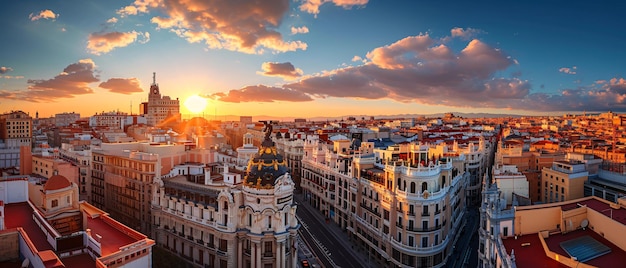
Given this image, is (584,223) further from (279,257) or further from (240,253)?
(240,253)

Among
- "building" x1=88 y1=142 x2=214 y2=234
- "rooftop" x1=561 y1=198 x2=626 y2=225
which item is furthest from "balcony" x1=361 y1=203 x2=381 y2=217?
"building" x1=88 y1=142 x2=214 y2=234

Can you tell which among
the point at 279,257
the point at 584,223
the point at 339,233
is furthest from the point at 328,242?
the point at 584,223

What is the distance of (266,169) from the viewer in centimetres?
5625

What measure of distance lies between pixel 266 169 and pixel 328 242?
25.5 m

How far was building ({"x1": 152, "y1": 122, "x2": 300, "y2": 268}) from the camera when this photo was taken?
54.7 meters

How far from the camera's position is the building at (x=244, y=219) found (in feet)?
179

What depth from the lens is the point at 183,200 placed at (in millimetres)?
61281

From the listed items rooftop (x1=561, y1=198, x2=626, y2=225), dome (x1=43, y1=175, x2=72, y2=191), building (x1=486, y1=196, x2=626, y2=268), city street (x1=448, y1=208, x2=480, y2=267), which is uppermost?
dome (x1=43, y1=175, x2=72, y2=191)

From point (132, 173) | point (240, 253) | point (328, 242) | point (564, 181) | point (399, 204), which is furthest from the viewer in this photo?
point (132, 173)

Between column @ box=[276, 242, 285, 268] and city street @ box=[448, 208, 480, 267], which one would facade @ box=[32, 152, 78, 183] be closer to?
column @ box=[276, 242, 285, 268]

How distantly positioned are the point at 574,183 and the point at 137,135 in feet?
468

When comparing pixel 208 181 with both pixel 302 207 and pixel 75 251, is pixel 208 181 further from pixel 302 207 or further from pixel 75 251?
pixel 302 207

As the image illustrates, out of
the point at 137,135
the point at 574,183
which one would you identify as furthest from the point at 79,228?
the point at 137,135

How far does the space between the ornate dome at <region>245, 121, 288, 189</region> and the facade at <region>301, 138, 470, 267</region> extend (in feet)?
62.8
